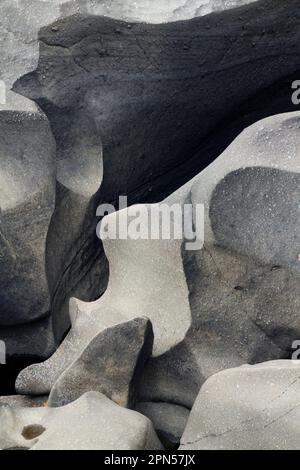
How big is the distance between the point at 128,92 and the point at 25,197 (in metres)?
0.18

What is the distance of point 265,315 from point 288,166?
0.49 feet

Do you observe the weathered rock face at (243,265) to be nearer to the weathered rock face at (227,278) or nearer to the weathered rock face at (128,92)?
the weathered rock face at (227,278)

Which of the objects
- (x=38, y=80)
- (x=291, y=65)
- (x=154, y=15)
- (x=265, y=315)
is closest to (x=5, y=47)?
(x=38, y=80)

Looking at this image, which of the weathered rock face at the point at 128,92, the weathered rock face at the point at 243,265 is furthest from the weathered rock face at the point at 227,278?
the weathered rock face at the point at 128,92

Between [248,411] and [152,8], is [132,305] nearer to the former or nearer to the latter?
[248,411]

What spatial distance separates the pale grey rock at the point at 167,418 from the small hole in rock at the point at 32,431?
113 mm

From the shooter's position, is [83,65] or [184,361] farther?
[83,65]

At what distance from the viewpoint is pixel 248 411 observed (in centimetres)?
101

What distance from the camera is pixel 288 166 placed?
1116mm

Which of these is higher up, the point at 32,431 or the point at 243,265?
the point at 243,265

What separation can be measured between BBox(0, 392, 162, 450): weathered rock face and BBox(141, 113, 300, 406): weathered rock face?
0.11m

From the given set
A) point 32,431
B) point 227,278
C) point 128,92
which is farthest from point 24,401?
point 128,92

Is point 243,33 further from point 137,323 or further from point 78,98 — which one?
point 137,323

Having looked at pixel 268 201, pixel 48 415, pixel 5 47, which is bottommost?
pixel 48 415
